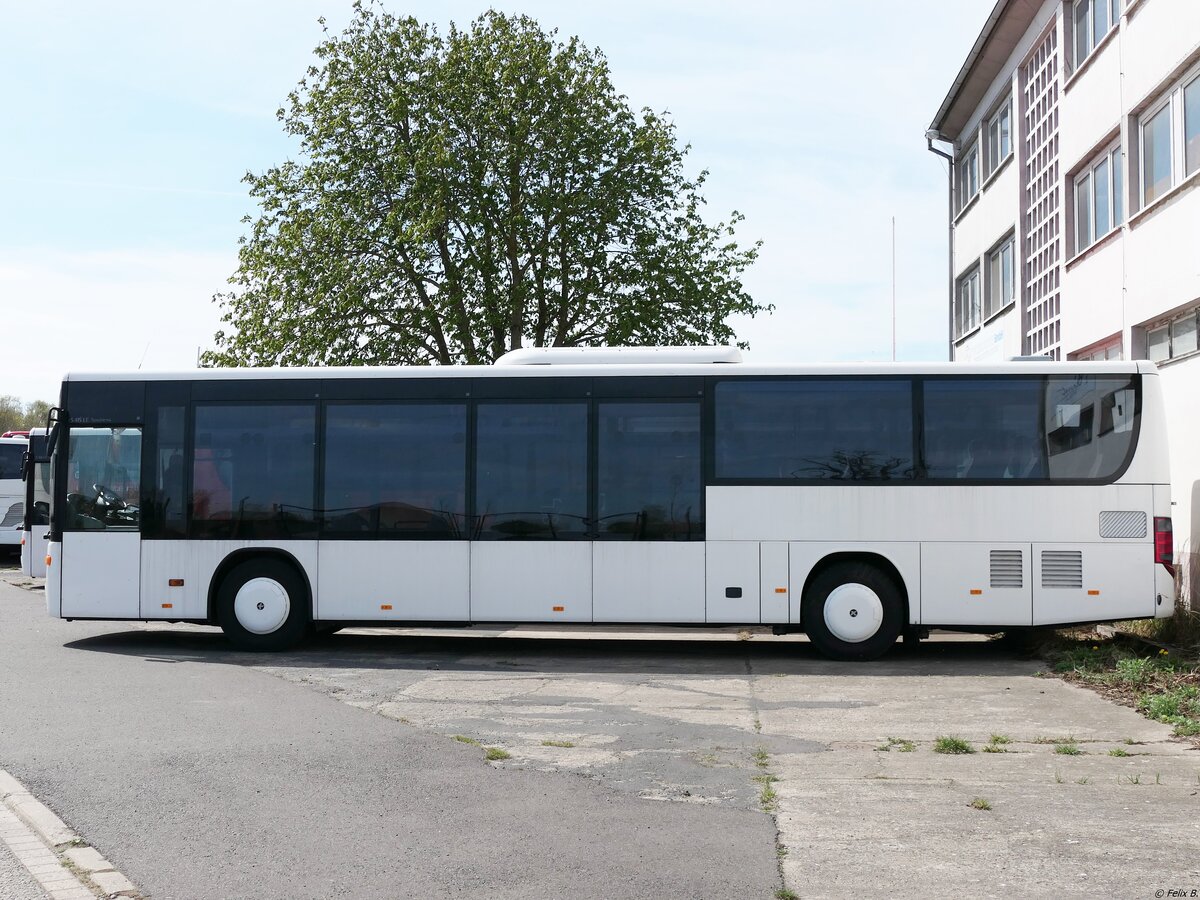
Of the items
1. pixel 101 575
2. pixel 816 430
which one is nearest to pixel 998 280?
pixel 816 430

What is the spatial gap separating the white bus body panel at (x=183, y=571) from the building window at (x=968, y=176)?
807 inches

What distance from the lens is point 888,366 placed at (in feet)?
42.0

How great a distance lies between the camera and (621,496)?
12.9 meters

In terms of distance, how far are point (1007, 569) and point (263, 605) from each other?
7.81m

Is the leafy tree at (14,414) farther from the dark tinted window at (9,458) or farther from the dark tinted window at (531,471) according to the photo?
the dark tinted window at (531,471)

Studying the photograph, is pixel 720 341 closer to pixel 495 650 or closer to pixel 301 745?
pixel 495 650

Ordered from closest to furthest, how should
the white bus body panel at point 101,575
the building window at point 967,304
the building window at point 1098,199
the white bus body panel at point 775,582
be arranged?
1. the white bus body panel at point 775,582
2. the white bus body panel at point 101,575
3. the building window at point 1098,199
4. the building window at point 967,304

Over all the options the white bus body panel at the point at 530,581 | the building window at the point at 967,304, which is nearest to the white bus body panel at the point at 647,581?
the white bus body panel at the point at 530,581

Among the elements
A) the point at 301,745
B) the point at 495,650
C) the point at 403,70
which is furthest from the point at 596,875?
the point at 403,70

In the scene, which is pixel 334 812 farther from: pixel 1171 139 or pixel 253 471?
pixel 1171 139

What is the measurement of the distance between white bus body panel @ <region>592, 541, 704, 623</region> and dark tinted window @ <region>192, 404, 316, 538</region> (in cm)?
325

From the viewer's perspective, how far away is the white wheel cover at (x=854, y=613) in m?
12.6

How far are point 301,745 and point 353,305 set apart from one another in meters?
22.0

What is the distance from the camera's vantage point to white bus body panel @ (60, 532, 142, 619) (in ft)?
44.3
